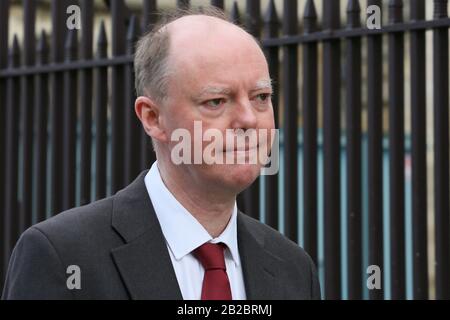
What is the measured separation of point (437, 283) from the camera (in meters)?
4.23

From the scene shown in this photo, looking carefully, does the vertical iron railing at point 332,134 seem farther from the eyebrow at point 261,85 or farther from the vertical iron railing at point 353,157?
the eyebrow at point 261,85

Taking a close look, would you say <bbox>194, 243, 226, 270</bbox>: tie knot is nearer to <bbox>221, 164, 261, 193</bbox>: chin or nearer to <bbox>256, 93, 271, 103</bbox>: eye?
<bbox>221, 164, 261, 193</bbox>: chin

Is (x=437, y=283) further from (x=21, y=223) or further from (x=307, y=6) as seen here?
(x=21, y=223)

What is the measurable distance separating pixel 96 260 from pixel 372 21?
8.04 ft

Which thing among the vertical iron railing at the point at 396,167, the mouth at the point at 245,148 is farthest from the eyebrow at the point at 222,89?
the vertical iron railing at the point at 396,167

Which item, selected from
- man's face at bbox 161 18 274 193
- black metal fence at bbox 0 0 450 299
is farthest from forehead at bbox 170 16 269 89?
black metal fence at bbox 0 0 450 299

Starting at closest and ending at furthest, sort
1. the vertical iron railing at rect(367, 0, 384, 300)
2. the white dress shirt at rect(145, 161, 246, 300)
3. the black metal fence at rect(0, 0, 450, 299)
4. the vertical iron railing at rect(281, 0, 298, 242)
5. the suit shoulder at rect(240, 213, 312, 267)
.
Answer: the white dress shirt at rect(145, 161, 246, 300), the suit shoulder at rect(240, 213, 312, 267), the black metal fence at rect(0, 0, 450, 299), the vertical iron railing at rect(367, 0, 384, 300), the vertical iron railing at rect(281, 0, 298, 242)

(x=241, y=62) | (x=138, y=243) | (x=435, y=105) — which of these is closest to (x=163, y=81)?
Answer: (x=241, y=62)

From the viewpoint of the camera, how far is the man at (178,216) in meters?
2.22

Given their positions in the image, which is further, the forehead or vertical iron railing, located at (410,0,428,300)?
vertical iron railing, located at (410,0,428,300)

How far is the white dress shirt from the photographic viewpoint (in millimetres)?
2311

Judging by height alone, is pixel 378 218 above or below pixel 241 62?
below

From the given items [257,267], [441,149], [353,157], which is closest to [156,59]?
[257,267]

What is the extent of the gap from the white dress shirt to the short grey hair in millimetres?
216
